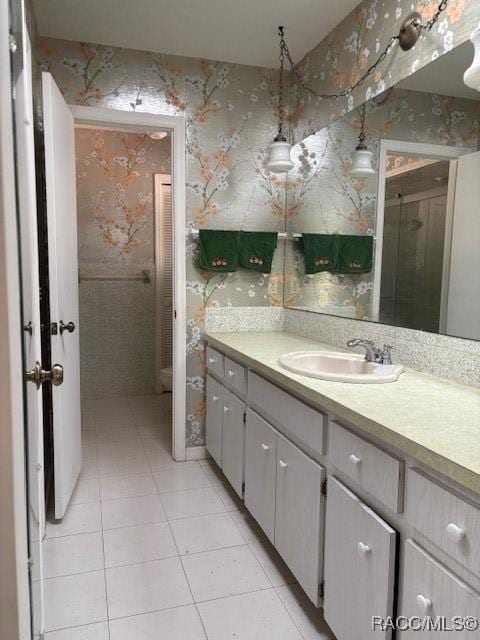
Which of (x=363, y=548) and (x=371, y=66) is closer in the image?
(x=363, y=548)

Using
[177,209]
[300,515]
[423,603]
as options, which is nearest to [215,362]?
[177,209]

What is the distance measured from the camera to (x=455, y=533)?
91 centimetres

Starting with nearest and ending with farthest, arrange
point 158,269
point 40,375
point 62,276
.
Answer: point 40,375 < point 62,276 < point 158,269

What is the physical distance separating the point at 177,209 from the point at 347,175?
102 cm

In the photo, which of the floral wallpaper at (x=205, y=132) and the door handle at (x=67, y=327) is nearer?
the door handle at (x=67, y=327)

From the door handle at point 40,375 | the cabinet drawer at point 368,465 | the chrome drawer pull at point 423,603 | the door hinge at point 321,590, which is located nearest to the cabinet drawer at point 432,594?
the chrome drawer pull at point 423,603

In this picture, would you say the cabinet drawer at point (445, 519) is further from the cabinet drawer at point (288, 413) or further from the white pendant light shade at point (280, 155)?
the white pendant light shade at point (280, 155)

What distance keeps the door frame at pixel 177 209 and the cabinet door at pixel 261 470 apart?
0.84 m

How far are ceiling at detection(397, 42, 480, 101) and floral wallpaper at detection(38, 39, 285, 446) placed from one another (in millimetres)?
1245

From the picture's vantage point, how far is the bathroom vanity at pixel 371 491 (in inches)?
36.9

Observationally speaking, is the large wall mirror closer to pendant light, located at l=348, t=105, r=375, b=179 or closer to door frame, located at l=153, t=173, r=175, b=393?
pendant light, located at l=348, t=105, r=375, b=179

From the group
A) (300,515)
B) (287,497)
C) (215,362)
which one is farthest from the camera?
(215,362)

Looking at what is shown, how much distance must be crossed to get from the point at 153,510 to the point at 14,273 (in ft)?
6.39

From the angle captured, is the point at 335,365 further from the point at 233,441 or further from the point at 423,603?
the point at 423,603
